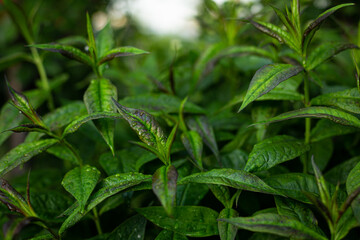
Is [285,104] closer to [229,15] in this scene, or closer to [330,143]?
[330,143]

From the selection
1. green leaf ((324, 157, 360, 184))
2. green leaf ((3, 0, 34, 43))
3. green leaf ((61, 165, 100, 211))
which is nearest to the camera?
green leaf ((61, 165, 100, 211))

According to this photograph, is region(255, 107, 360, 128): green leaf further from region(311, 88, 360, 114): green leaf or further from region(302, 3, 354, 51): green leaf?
region(302, 3, 354, 51): green leaf

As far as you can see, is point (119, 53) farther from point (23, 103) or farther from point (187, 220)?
point (187, 220)

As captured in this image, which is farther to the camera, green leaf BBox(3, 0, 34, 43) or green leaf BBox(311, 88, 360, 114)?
green leaf BBox(3, 0, 34, 43)

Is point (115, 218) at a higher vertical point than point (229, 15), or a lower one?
lower

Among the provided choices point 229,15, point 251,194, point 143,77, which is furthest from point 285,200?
point 229,15

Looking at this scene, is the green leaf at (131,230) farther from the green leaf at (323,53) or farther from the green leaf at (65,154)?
the green leaf at (323,53)

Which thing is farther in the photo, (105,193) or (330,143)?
(330,143)

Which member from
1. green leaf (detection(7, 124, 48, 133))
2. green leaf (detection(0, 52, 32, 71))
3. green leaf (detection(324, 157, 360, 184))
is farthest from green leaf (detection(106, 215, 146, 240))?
green leaf (detection(0, 52, 32, 71))

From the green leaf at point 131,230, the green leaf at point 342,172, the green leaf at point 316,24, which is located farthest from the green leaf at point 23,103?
the green leaf at point 342,172
